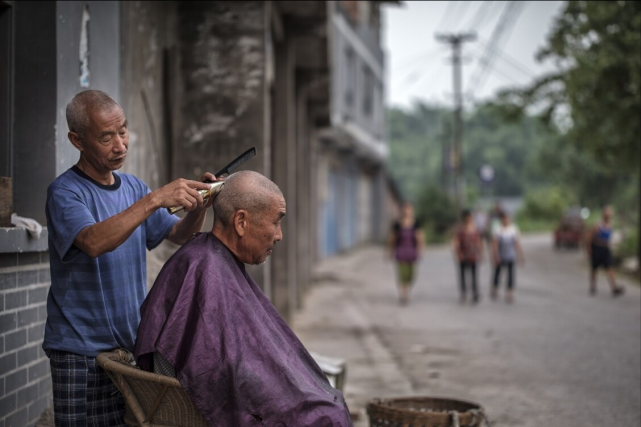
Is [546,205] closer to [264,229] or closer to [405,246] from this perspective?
[405,246]

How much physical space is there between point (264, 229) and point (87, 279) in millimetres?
745

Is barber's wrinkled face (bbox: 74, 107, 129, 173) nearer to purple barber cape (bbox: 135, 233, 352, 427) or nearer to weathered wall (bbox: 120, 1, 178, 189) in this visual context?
purple barber cape (bbox: 135, 233, 352, 427)

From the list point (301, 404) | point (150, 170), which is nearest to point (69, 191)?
point (301, 404)

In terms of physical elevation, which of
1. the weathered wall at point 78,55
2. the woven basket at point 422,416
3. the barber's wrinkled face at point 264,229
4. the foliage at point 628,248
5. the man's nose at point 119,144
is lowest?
the woven basket at point 422,416

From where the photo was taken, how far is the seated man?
3.03m

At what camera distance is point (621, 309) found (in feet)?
44.8

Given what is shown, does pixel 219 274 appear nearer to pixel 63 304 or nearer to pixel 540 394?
pixel 63 304

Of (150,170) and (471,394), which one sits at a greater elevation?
(150,170)

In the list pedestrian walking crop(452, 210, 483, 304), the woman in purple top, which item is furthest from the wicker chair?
pedestrian walking crop(452, 210, 483, 304)

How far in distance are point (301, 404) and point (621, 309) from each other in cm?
1164

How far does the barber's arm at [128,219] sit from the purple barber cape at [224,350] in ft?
0.66

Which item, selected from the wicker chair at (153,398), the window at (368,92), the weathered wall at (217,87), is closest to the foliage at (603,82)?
the weathered wall at (217,87)

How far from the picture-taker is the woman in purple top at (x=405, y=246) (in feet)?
49.2

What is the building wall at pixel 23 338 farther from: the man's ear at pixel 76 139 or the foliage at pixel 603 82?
the foliage at pixel 603 82
